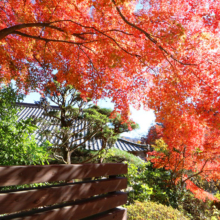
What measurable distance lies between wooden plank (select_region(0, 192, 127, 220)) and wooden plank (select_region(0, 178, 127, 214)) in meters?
0.07

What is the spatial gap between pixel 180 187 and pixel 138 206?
347 cm

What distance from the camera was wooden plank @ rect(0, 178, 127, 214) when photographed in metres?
1.51

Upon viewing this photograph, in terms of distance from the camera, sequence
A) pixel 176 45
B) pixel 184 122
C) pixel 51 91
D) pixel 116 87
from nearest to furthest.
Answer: pixel 176 45
pixel 184 122
pixel 116 87
pixel 51 91

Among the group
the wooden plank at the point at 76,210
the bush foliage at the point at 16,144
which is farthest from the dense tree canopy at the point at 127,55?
the wooden plank at the point at 76,210

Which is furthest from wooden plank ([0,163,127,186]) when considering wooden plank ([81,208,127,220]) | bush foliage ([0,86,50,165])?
bush foliage ([0,86,50,165])

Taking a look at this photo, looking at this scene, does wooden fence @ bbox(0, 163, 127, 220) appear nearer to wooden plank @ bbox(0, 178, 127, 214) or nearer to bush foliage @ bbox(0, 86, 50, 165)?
wooden plank @ bbox(0, 178, 127, 214)

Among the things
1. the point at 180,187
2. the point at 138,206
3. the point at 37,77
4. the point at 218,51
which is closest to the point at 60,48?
the point at 37,77

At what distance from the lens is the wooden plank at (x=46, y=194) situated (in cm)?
151

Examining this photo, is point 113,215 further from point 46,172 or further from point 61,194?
point 46,172

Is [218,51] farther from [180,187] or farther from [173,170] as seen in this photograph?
[180,187]

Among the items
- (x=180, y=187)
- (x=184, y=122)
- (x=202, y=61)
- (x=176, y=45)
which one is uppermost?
(x=176, y=45)

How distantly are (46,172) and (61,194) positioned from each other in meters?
0.30

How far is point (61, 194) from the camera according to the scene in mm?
1854

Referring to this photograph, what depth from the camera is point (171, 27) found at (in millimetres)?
3621
